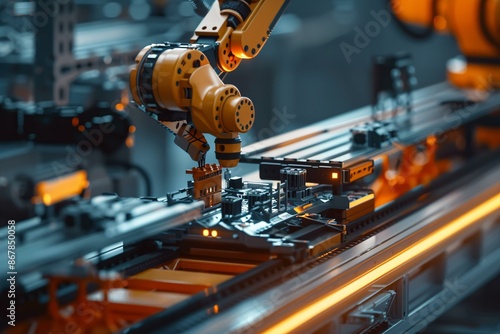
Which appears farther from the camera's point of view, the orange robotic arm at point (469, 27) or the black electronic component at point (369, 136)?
the orange robotic arm at point (469, 27)

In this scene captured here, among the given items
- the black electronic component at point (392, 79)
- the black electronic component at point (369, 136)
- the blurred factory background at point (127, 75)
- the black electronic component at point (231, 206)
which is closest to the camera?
the black electronic component at point (231, 206)

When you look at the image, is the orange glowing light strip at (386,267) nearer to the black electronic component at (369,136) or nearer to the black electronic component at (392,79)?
the black electronic component at (369,136)

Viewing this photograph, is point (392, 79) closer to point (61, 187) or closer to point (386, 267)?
point (61, 187)

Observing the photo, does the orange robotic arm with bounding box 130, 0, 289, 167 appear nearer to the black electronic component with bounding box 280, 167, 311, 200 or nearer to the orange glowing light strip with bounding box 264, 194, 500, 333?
the black electronic component with bounding box 280, 167, 311, 200

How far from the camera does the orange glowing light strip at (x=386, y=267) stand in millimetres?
2621

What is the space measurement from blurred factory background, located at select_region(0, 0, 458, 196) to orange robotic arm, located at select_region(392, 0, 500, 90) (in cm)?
76

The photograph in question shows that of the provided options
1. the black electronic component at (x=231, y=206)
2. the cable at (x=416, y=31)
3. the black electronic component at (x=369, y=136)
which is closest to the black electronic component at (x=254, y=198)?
the black electronic component at (x=231, y=206)

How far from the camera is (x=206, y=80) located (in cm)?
289

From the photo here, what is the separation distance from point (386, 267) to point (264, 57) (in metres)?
5.56

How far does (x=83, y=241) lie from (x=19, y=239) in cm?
17

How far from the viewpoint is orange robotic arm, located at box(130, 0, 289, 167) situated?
2.84 meters

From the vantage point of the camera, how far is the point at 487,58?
19.9 ft

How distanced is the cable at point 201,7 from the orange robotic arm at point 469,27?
2.94 m

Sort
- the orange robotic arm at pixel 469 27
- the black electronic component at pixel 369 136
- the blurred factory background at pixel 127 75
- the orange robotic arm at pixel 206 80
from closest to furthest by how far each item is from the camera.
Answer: the orange robotic arm at pixel 206 80
the black electronic component at pixel 369 136
the blurred factory background at pixel 127 75
the orange robotic arm at pixel 469 27
